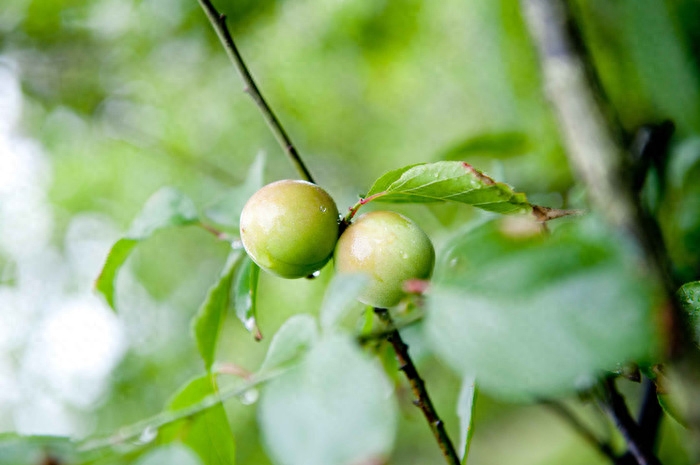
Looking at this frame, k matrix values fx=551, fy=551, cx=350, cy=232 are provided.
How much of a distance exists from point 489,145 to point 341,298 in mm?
572

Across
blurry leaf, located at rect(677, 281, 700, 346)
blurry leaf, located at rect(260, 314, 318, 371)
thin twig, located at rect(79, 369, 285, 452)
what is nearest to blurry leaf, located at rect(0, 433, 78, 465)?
thin twig, located at rect(79, 369, 285, 452)

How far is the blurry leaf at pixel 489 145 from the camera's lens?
782 mm

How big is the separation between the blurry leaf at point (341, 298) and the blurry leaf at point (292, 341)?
18mm

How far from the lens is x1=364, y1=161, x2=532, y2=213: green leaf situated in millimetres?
373

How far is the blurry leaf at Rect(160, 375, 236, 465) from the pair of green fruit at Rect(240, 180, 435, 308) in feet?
0.35

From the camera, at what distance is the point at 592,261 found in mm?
218

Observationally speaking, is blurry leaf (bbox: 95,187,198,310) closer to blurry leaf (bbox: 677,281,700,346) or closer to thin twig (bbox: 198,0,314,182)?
thin twig (bbox: 198,0,314,182)

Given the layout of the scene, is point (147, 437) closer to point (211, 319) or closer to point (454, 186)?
point (211, 319)

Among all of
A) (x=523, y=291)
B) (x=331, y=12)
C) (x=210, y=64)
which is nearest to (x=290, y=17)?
(x=331, y=12)

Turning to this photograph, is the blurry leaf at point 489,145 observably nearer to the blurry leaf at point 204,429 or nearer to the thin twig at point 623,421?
the thin twig at point 623,421

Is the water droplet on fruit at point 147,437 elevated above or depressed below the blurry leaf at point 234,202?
below

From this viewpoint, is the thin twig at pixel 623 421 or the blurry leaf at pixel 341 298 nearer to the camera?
the blurry leaf at pixel 341 298

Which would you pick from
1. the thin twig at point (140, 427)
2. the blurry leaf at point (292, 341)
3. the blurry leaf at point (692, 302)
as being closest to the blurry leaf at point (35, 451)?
the thin twig at point (140, 427)

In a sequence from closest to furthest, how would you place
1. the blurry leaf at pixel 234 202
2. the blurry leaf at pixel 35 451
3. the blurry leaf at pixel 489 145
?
the blurry leaf at pixel 35 451 < the blurry leaf at pixel 234 202 < the blurry leaf at pixel 489 145
